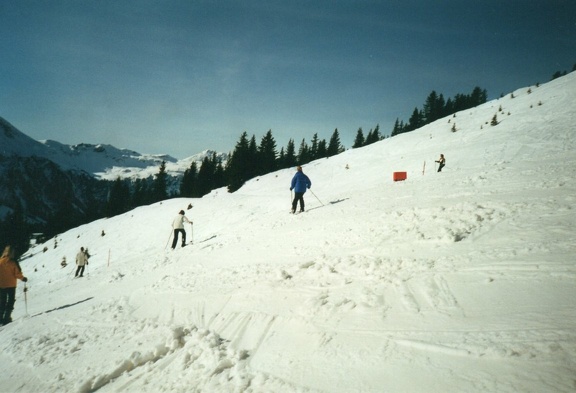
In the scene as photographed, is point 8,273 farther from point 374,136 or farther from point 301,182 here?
point 374,136

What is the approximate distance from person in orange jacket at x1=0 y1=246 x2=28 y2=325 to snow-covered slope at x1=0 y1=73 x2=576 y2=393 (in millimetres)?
898

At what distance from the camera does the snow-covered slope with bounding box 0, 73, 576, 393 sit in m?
3.09

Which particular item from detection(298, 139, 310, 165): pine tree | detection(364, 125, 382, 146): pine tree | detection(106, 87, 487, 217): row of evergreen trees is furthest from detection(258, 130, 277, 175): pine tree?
detection(364, 125, 382, 146): pine tree

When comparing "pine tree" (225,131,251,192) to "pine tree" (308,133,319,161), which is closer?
"pine tree" (225,131,251,192)

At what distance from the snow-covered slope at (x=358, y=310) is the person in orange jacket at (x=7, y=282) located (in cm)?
90

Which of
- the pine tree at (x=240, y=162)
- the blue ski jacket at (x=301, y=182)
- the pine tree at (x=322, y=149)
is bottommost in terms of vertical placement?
the blue ski jacket at (x=301, y=182)

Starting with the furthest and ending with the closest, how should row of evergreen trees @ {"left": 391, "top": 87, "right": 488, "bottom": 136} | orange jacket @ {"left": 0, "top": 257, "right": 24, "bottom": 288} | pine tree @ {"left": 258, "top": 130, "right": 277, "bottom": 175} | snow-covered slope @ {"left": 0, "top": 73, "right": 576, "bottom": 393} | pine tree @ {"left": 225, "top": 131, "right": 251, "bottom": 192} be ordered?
row of evergreen trees @ {"left": 391, "top": 87, "right": 488, "bottom": 136} → pine tree @ {"left": 258, "top": 130, "right": 277, "bottom": 175} → pine tree @ {"left": 225, "top": 131, "right": 251, "bottom": 192} → orange jacket @ {"left": 0, "top": 257, "right": 24, "bottom": 288} → snow-covered slope @ {"left": 0, "top": 73, "right": 576, "bottom": 393}

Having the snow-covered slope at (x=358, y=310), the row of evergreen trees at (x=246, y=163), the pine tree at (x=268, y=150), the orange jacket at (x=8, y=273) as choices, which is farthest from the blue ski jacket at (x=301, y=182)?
the pine tree at (x=268, y=150)

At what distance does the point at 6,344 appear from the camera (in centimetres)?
591

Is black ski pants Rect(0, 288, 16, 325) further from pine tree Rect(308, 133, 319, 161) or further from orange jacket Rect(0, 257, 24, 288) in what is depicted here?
pine tree Rect(308, 133, 319, 161)

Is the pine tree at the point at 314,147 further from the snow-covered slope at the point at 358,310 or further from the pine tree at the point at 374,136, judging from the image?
the snow-covered slope at the point at 358,310

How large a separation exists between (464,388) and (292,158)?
7667 centimetres

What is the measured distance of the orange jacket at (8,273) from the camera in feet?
26.4

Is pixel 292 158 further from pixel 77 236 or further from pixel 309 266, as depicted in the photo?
pixel 309 266
